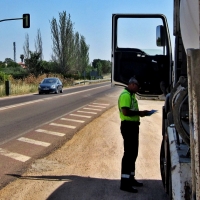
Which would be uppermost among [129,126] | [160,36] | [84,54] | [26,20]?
[26,20]

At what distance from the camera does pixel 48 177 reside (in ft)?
24.9

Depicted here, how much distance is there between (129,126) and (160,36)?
1.55 meters

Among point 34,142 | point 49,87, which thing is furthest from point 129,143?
point 49,87

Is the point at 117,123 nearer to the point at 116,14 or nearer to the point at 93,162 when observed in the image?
the point at 93,162

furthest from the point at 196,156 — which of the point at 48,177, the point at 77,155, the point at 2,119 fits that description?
the point at 2,119

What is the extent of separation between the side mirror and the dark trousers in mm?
1356

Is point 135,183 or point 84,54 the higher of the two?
point 84,54

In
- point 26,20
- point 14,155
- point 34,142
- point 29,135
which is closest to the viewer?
point 14,155

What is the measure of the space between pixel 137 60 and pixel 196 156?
15.4ft

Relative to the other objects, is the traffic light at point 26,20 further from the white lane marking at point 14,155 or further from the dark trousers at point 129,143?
the dark trousers at point 129,143

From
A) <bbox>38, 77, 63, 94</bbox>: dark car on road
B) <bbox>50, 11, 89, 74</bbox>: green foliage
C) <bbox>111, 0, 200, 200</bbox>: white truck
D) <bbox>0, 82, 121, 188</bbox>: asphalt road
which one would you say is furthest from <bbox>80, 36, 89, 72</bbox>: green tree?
<bbox>111, 0, 200, 200</bbox>: white truck

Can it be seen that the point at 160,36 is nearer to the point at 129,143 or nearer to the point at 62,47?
the point at 129,143

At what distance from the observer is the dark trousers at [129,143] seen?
6629 mm

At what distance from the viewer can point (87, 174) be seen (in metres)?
7.73
